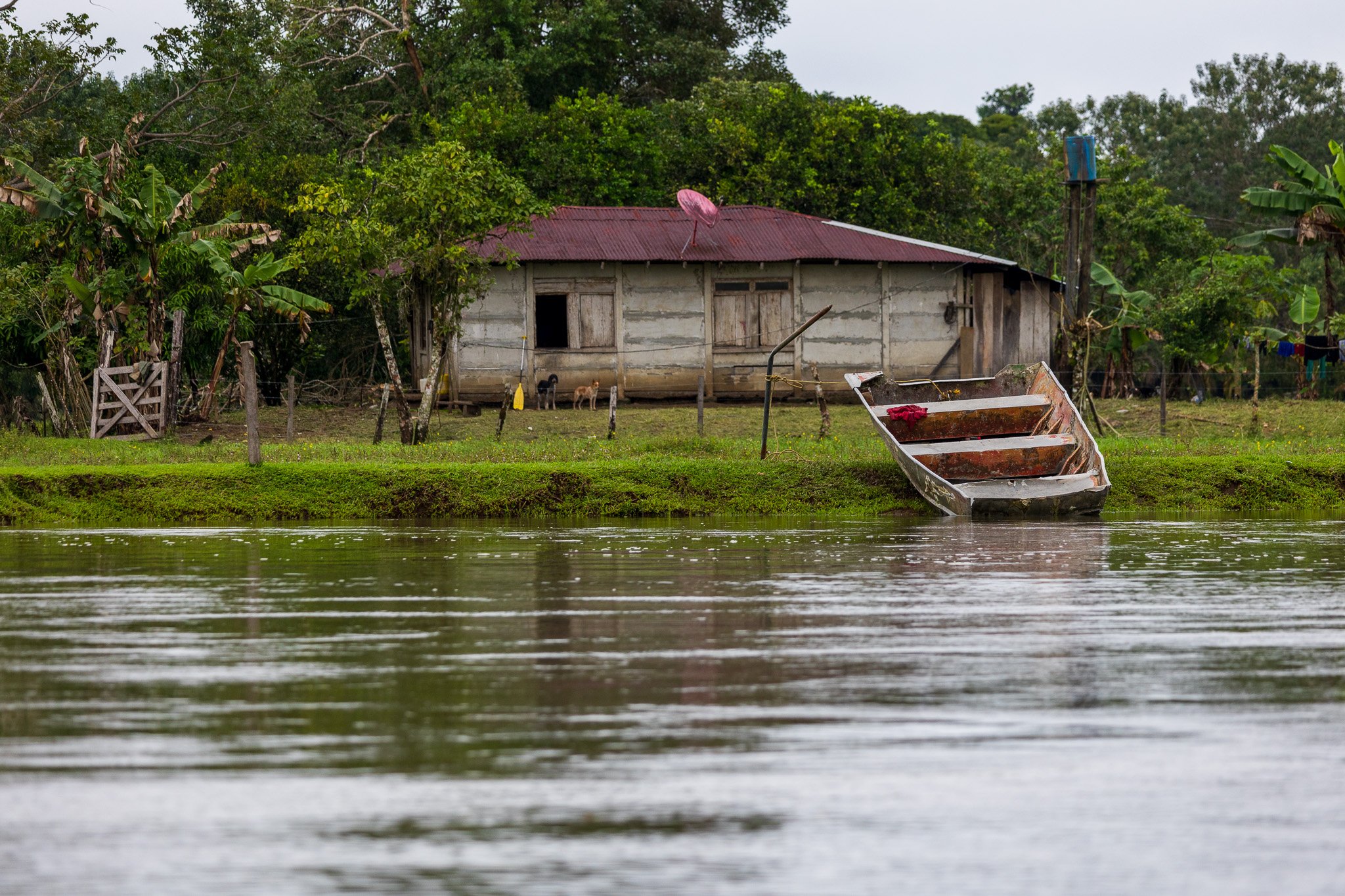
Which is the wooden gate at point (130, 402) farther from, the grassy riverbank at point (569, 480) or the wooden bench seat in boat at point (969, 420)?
the wooden bench seat in boat at point (969, 420)

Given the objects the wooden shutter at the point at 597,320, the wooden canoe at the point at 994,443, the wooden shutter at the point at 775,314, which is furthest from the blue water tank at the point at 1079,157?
the wooden shutter at the point at 597,320

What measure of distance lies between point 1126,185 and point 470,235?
68.9 ft

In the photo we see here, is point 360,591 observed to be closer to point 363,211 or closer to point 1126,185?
point 363,211

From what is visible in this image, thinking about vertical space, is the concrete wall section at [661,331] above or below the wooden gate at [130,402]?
above

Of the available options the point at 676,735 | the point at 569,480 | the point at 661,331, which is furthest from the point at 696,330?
the point at 676,735

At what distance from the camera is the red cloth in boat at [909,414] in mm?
19125

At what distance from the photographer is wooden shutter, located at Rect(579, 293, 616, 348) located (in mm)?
27859

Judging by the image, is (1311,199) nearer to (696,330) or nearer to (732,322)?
(732,322)

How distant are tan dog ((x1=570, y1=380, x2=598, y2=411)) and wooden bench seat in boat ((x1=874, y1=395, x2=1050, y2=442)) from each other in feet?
26.9

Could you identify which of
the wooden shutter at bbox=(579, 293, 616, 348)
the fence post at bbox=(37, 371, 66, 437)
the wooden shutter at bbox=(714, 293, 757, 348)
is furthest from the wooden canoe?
the fence post at bbox=(37, 371, 66, 437)

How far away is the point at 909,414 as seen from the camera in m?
19.1

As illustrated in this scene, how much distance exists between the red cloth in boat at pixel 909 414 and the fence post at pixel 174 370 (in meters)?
11.5

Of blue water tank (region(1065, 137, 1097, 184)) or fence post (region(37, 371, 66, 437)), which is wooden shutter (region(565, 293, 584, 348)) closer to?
fence post (region(37, 371, 66, 437))

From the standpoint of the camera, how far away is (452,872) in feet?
13.7
